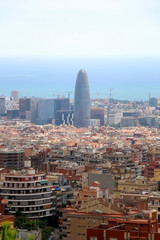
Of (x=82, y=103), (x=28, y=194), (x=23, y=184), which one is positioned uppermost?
(x=23, y=184)

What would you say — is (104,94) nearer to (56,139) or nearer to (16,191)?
(56,139)

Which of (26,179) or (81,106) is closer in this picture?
(26,179)

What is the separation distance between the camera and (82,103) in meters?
113

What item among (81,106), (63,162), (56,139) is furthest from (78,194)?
(81,106)

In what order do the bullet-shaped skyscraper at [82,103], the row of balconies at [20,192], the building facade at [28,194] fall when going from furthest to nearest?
the bullet-shaped skyscraper at [82,103], the row of balconies at [20,192], the building facade at [28,194]

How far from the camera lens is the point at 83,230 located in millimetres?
26891

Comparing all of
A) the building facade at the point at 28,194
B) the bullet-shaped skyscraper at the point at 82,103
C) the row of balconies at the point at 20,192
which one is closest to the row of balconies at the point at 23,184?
the building facade at the point at 28,194

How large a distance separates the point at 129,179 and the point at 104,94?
5274 inches

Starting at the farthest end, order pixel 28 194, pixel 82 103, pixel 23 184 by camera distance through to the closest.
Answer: pixel 82 103
pixel 23 184
pixel 28 194

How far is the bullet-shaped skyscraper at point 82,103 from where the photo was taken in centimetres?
11006

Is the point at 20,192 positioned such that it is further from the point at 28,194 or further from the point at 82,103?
the point at 82,103

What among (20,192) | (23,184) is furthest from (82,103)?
(20,192)

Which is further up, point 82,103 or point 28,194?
point 28,194

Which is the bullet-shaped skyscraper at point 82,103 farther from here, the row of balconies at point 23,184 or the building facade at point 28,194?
the row of balconies at point 23,184
